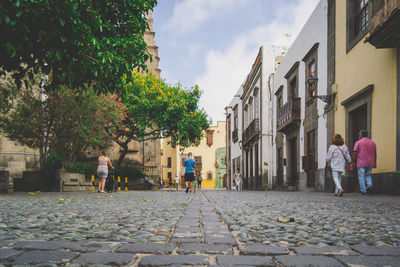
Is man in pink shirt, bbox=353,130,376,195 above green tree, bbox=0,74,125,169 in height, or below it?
below

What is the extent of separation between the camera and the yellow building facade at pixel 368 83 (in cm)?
964

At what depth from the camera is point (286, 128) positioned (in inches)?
778

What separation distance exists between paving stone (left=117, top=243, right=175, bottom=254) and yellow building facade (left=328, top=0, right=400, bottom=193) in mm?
7640

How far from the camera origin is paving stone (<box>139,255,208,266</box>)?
2.30 meters

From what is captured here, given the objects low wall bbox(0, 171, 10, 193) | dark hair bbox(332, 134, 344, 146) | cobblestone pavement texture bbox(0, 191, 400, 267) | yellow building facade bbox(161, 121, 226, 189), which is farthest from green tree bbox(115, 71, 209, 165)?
yellow building facade bbox(161, 121, 226, 189)

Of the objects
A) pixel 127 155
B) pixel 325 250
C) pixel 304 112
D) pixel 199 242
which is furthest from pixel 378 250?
pixel 127 155

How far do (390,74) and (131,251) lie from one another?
9.29 meters

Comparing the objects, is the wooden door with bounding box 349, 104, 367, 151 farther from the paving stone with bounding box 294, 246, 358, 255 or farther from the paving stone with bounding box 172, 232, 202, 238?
the paving stone with bounding box 294, 246, 358, 255

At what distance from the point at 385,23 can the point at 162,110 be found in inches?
692

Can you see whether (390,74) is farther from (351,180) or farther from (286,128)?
(286,128)

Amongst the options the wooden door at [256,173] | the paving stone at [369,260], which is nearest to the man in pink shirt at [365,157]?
the paving stone at [369,260]

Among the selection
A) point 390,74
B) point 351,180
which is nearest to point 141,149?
point 351,180

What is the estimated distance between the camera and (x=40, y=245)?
9.36 feet

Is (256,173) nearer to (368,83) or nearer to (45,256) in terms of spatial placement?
(368,83)
